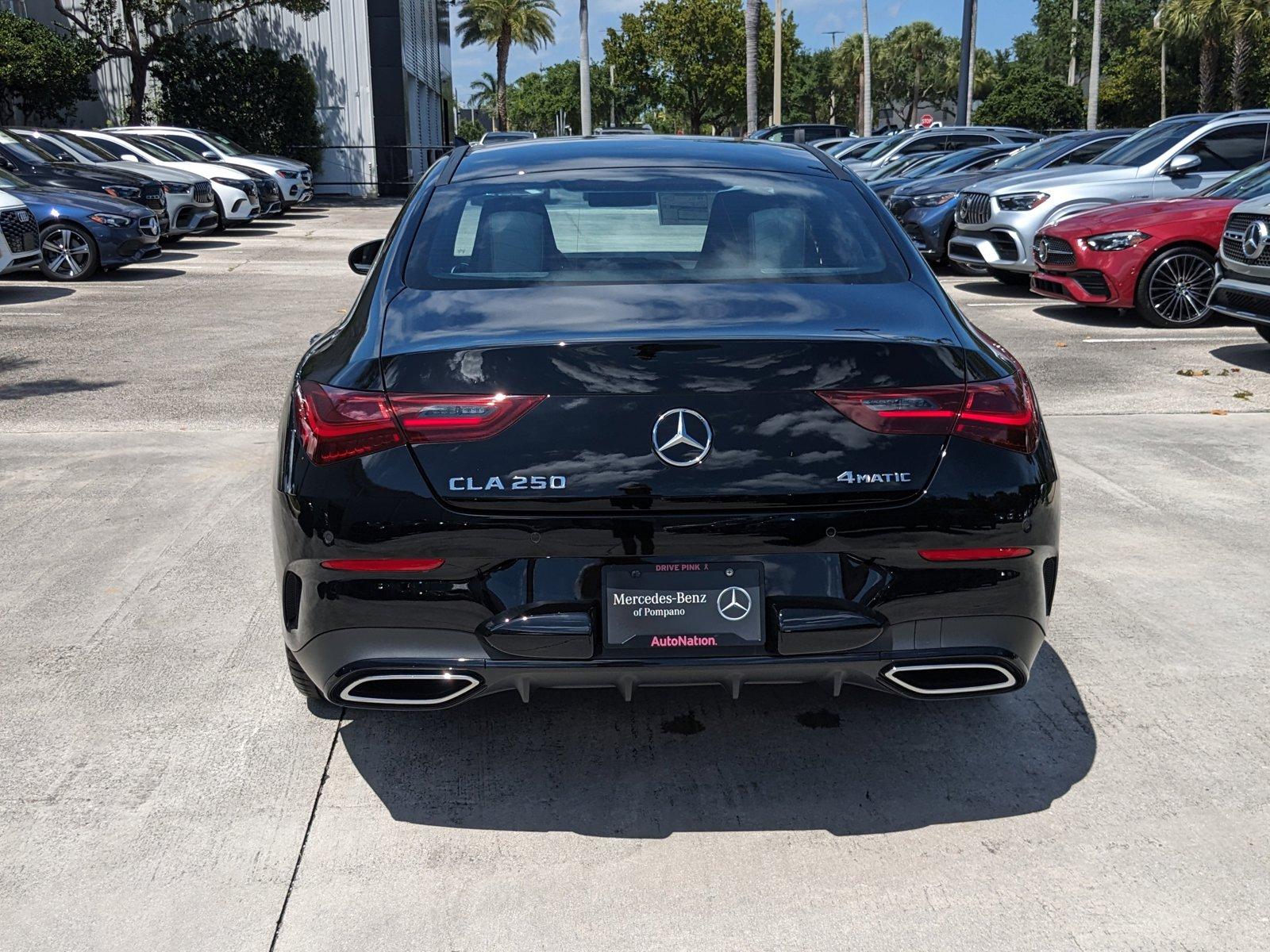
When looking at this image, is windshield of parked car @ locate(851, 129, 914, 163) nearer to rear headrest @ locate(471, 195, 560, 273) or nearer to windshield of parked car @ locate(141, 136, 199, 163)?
windshield of parked car @ locate(141, 136, 199, 163)

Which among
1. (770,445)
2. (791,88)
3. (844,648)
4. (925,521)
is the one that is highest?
(791,88)

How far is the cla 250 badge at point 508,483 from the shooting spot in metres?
2.82

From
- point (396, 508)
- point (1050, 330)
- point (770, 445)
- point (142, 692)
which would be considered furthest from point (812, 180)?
point (1050, 330)

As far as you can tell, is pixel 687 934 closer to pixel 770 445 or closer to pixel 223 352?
pixel 770 445

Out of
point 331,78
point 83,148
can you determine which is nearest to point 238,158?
point 83,148

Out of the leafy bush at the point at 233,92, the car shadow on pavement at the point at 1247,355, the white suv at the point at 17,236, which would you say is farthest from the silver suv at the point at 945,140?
the leafy bush at the point at 233,92

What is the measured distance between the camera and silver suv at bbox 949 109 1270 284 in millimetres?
13305

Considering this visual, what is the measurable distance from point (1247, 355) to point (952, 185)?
725cm

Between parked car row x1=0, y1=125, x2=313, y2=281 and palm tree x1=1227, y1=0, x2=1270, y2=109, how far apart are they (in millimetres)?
44559

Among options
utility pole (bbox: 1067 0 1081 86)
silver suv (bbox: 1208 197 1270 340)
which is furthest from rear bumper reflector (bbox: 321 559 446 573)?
utility pole (bbox: 1067 0 1081 86)

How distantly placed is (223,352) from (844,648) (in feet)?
26.6

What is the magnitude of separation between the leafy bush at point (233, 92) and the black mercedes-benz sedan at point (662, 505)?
33.4m

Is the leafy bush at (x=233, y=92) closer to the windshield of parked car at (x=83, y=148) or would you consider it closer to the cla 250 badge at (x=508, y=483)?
the windshield of parked car at (x=83, y=148)

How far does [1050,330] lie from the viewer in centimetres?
1128
